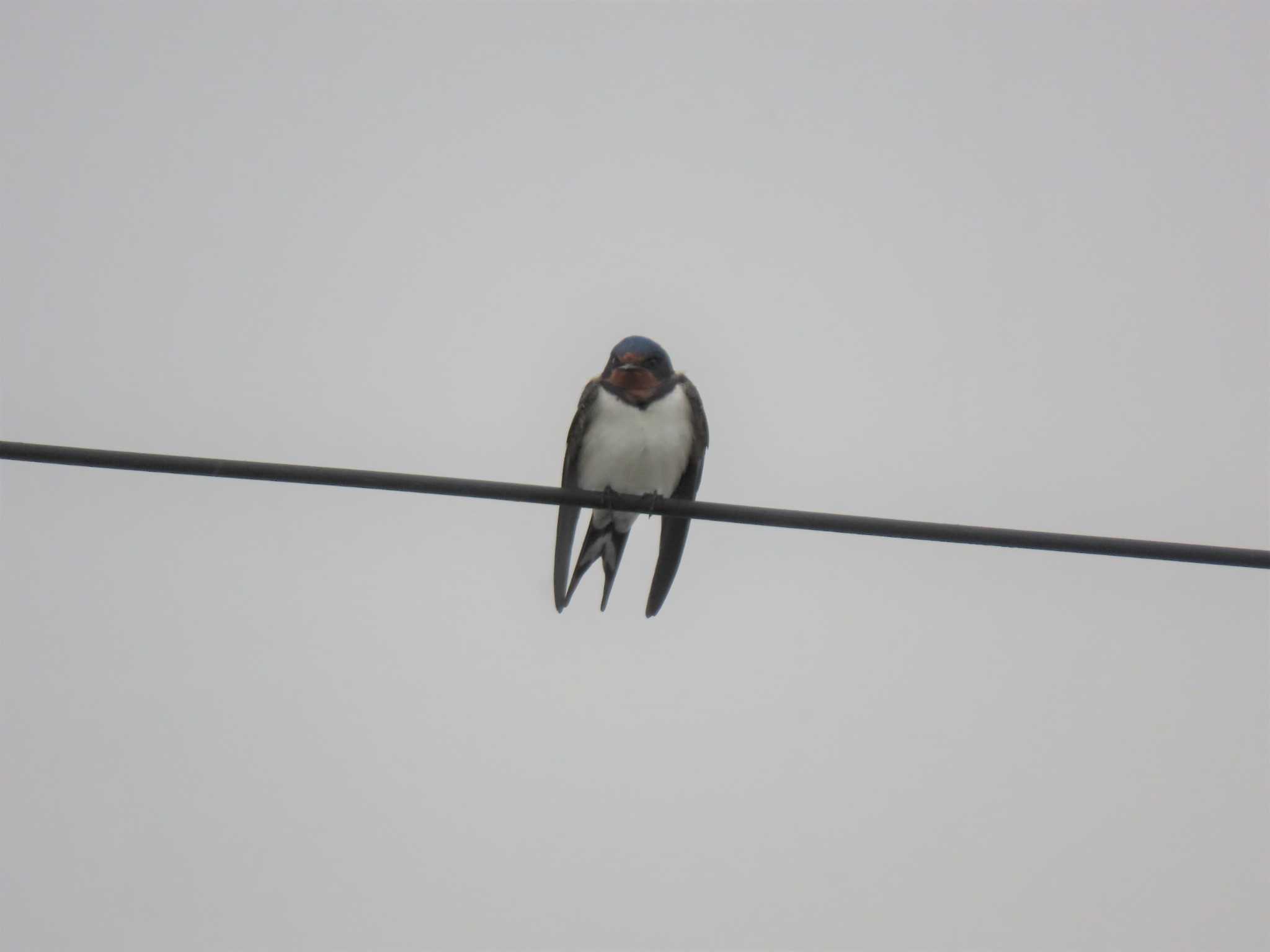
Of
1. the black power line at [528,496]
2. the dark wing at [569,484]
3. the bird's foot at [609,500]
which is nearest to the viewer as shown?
the black power line at [528,496]

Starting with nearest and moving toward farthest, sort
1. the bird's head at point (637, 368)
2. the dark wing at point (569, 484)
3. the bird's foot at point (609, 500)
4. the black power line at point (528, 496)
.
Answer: the black power line at point (528, 496) < the bird's foot at point (609, 500) < the dark wing at point (569, 484) < the bird's head at point (637, 368)

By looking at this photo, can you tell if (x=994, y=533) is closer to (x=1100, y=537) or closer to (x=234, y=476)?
(x=1100, y=537)

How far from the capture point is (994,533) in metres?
2.96

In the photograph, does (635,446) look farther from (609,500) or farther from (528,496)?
(528,496)

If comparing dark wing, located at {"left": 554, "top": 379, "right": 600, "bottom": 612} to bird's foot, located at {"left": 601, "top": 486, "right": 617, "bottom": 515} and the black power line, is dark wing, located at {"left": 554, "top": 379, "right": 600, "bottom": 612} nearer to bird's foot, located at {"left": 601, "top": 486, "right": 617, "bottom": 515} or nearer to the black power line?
bird's foot, located at {"left": 601, "top": 486, "right": 617, "bottom": 515}

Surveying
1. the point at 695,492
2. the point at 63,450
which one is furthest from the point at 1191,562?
the point at 695,492

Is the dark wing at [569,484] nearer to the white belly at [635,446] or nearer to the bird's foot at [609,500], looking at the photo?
the white belly at [635,446]

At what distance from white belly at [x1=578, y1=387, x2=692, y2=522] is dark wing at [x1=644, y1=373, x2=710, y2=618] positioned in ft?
0.22

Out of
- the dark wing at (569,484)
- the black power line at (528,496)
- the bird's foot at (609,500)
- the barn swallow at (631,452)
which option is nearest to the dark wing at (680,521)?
the barn swallow at (631,452)

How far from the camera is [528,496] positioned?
3.13 meters

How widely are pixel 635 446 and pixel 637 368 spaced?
1.08 ft

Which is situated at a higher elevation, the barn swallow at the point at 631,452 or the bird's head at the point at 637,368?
the bird's head at the point at 637,368

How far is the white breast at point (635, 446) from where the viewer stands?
5.01m

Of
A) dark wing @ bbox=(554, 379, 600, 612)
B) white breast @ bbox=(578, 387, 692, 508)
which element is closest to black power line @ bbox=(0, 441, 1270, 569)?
dark wing @ bbox=(554, 379, 600, 612)
